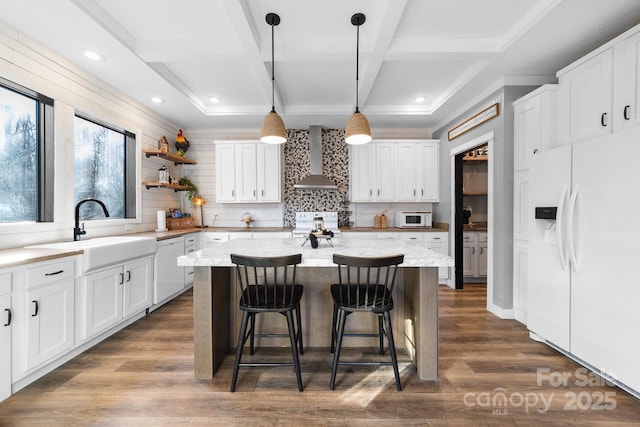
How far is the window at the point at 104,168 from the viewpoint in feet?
10.4

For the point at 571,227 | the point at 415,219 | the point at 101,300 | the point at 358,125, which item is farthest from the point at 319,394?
the point at 415,219

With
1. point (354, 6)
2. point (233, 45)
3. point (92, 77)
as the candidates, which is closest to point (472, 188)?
point (354, 6)

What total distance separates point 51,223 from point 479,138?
478cm

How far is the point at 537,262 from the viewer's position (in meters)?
2.60

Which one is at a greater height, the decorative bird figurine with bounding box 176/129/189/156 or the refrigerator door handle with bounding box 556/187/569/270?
the decorative bird figurine with bounding box 176/129/189/156

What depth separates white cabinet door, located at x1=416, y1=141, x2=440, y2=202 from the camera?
16.3ft

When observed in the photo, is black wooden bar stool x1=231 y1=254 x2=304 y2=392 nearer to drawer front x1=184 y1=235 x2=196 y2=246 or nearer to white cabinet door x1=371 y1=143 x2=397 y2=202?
drawer front x1=184 y1=235 x2=196 y2=246

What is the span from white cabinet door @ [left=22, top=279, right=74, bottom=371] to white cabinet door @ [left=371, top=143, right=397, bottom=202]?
416 cm

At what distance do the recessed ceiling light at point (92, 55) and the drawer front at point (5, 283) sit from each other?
2060mm

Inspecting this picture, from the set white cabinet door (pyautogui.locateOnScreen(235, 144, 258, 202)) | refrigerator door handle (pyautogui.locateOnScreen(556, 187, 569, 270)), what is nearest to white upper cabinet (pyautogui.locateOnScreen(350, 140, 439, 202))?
white cabinet door (pyautogui.locateOnScreen(235, 144, 258, 202))

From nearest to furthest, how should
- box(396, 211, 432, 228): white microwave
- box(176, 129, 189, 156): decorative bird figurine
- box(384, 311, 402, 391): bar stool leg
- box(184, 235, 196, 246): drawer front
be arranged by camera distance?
box(384, 311, 402, 391): bar stool leg < box(184, 235, 196, 246): drawer front < box(176, 129, 189, 156): decorative bird figurine < box(396, 211, 432, 228): white microwave

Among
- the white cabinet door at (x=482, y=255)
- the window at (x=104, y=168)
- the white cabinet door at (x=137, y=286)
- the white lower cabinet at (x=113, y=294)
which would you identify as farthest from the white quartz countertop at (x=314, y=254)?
the white cabinet door at (x=482, y=255)

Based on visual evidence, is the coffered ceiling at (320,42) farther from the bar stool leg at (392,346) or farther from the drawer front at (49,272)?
the bar stool leg at (392,346)

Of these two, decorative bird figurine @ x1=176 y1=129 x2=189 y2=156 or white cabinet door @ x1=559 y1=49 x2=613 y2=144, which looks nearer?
white cabinet door @ x1=559 y1=49 x2=613 y2=144
